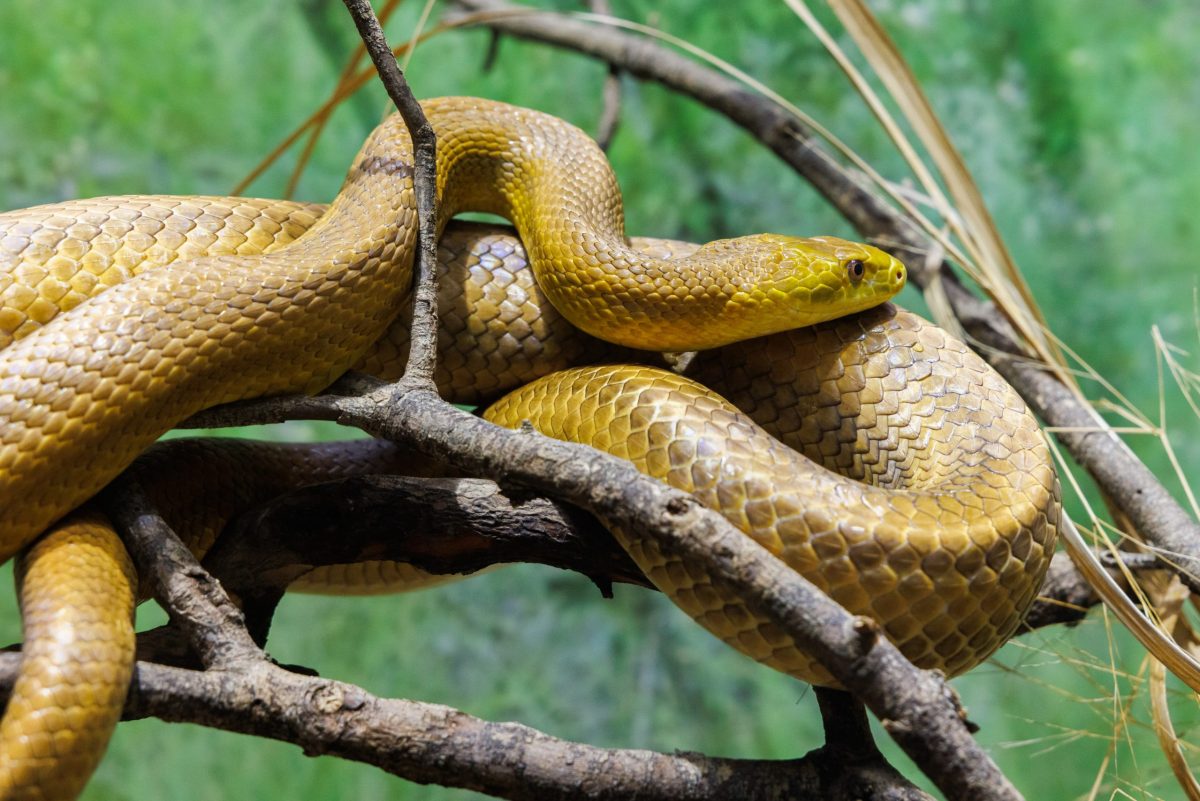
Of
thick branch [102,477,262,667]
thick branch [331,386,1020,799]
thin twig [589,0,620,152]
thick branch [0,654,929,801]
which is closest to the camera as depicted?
thick branch [331,386,1020,799]

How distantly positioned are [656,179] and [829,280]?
3119 millimetres

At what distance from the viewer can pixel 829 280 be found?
7.36 ft

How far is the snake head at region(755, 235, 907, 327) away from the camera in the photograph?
2234 mm

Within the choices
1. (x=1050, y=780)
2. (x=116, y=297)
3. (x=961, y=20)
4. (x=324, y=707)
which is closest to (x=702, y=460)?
(x=324, y=707)

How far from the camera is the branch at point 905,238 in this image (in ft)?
8.96

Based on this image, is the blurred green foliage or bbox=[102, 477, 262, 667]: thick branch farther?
the blurred green foliage

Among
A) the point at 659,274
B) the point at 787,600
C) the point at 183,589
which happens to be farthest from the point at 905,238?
the point at 183,589

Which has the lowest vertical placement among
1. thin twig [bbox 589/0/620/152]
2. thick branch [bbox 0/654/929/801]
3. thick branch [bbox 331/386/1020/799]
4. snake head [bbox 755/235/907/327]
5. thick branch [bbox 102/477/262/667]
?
thick branch [bbox 0/654/929/801]

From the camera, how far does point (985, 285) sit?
2986 mm

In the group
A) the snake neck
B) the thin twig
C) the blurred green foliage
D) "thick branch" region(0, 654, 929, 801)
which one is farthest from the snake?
the blurred green foliage

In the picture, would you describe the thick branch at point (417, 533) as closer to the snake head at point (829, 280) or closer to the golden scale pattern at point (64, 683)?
the golden scale pattern at point (64, 683)

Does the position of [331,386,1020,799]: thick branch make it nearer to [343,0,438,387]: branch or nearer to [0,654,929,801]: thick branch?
[0,654,929,801]: thick branch

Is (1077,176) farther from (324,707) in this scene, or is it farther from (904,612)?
(324,707)

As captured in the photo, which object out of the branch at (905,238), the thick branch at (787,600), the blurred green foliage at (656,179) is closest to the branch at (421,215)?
the thick branch at (787,600)
